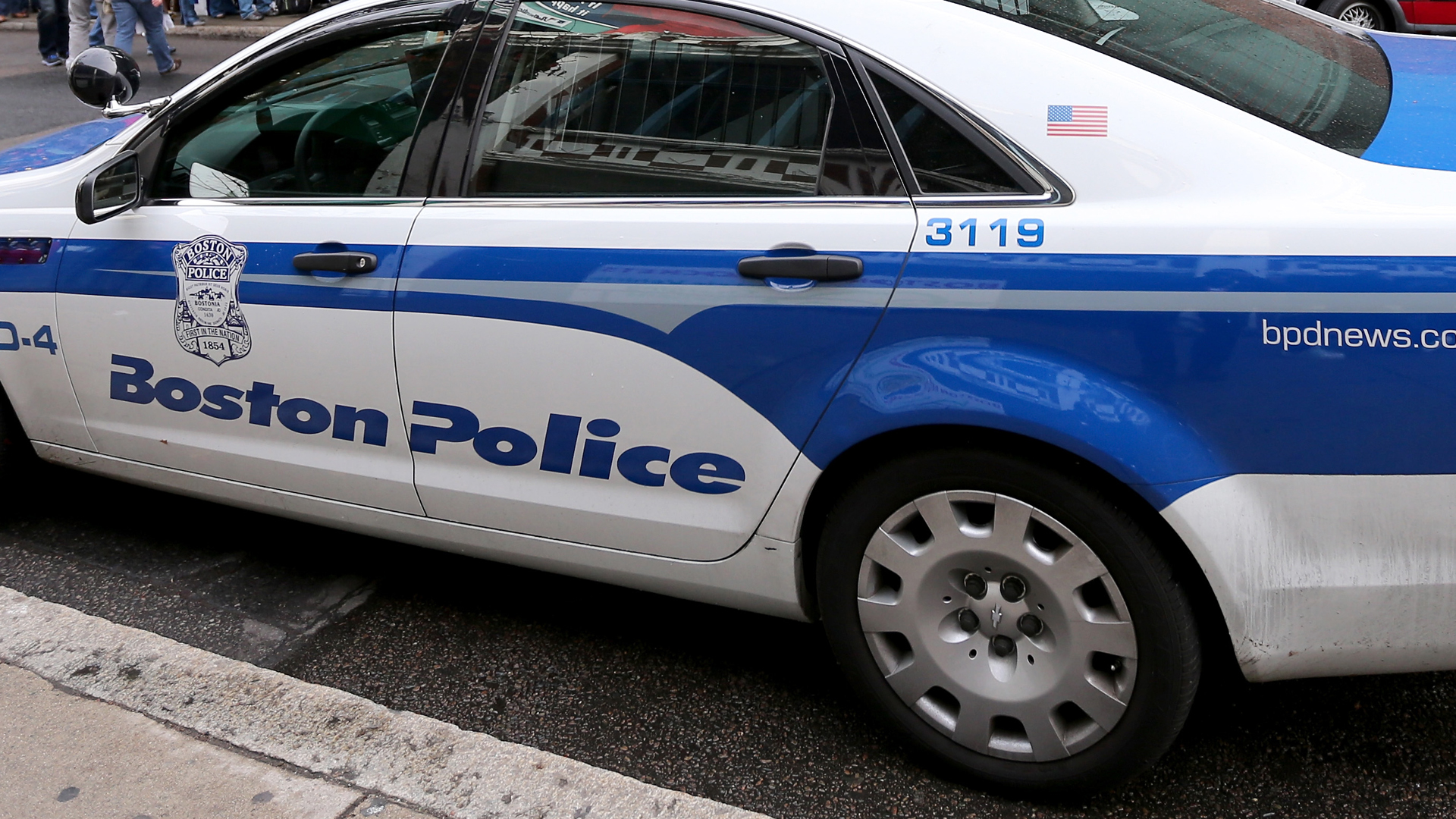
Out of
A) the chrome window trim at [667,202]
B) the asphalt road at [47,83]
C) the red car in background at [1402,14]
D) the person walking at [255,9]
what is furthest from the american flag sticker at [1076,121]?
the person walking at [255,9]

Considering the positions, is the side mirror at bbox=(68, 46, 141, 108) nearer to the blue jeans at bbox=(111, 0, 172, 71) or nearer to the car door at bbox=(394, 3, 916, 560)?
the car door at bbox=(394, 3, 916, 560)

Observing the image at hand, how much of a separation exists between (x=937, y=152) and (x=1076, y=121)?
249mm

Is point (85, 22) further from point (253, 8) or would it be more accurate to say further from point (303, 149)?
point (303, 149)

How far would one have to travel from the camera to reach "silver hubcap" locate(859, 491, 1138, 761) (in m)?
2.16

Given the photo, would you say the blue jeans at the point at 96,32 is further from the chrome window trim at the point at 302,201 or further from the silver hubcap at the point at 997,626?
the silver hubcap at the point at 997,626

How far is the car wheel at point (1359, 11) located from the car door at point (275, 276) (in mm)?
9537

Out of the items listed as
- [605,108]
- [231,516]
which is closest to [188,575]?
[231,516]

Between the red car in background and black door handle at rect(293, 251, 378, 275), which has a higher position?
black door handle at rect(293, 251, 378, 275)

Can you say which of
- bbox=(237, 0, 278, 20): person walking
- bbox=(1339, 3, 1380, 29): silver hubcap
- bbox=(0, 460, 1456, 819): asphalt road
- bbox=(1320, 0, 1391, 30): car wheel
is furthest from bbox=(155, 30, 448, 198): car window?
bbox=(237, 0, 278, 20): person walking

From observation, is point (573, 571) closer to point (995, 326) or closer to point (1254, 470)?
point (995, 326)

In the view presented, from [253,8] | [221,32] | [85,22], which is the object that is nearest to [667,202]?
[85,22]

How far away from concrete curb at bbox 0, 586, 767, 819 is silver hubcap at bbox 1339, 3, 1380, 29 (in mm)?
10181

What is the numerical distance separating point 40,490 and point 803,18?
2877 millimetres

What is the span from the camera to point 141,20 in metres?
11.0
